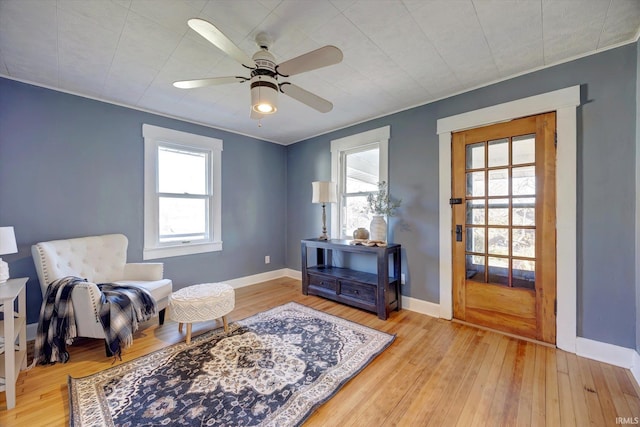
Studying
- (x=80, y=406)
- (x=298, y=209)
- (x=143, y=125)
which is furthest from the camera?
(x=298, y=209)

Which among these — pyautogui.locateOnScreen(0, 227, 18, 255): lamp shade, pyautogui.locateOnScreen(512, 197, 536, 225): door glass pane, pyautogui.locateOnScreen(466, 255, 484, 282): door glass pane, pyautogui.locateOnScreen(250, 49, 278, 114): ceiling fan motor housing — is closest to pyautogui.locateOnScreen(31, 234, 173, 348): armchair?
pyautogui.locateOnScreen(0, 227, 18, 255): lamp shade

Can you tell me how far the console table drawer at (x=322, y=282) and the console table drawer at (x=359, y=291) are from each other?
144 mm

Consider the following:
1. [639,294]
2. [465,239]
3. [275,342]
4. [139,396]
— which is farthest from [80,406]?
[639,294]

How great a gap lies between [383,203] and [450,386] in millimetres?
1987

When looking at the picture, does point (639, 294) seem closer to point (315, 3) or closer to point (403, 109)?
point (403, 109)

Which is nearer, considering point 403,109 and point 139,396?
point 139,396

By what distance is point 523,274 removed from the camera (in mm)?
2373

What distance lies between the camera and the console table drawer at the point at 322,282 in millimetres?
3332

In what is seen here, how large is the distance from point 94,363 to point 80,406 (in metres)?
0.57

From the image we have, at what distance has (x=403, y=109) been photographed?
3.15 meters

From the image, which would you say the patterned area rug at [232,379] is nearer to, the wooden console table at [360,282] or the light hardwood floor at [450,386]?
the light hardwood floor at [450,386]

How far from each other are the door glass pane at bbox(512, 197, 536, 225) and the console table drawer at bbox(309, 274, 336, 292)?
206 centimetres

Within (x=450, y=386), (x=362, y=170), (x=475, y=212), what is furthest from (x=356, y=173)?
(x=450, y=386)

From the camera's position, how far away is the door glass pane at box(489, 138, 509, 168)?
246cm
